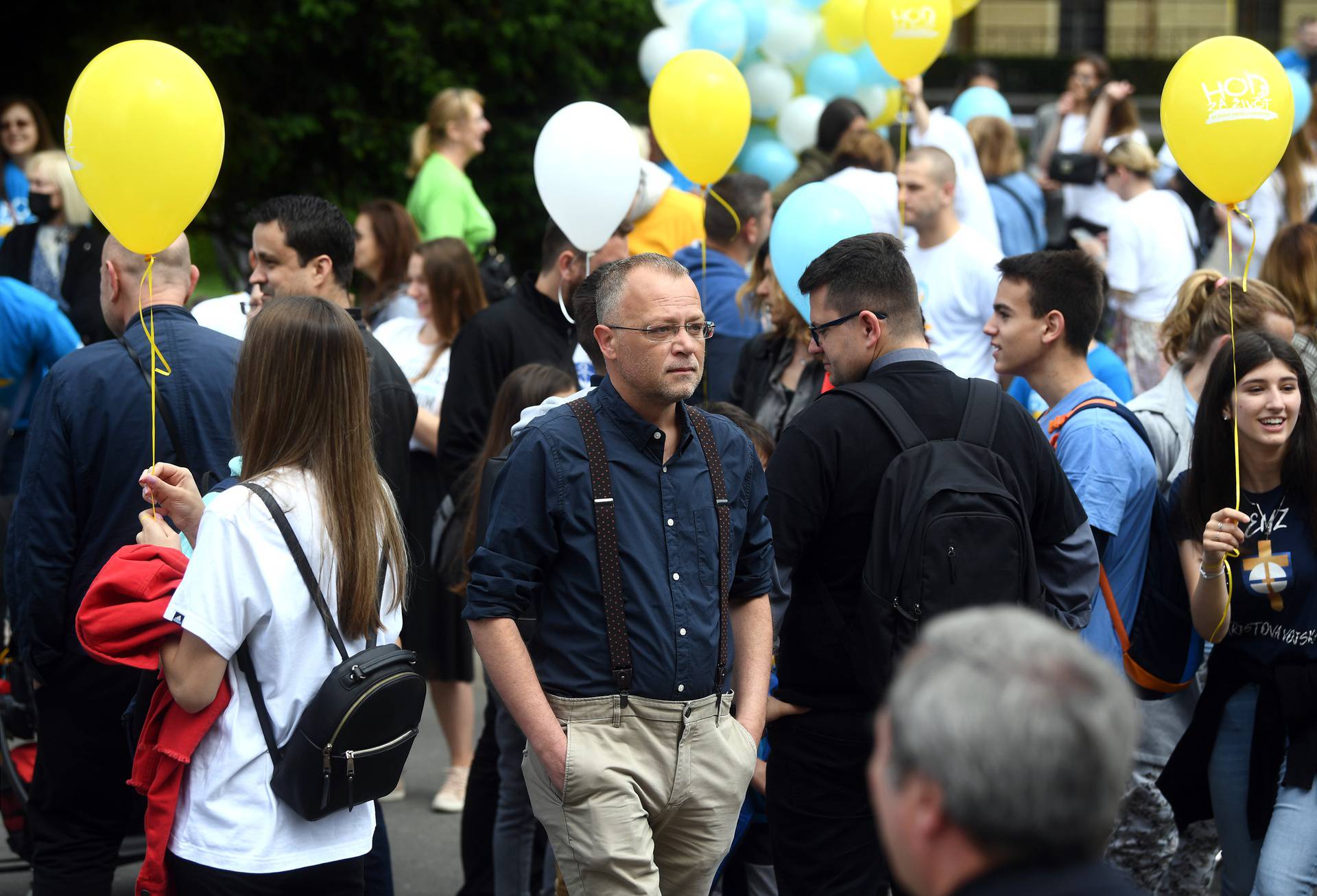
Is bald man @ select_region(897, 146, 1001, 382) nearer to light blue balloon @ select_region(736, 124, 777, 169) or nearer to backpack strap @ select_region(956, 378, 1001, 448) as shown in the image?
backpack strap @ select_region(956, 378, 1001, 448)

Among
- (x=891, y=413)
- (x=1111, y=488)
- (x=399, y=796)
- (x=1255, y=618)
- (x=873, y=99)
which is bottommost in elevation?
(x=399, y=796)

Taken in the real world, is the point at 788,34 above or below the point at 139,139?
above

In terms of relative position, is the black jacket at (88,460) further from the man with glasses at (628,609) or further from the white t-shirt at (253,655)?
the man with glasses at (628,609)

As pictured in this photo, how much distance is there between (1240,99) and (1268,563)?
1375 millimetres

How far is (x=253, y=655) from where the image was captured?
3012 mm

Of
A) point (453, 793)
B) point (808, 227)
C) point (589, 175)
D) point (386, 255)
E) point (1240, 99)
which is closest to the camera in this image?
point (1240, 99)

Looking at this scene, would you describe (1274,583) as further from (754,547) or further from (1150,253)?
(1150,253)

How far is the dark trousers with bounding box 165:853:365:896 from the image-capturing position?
2.99m

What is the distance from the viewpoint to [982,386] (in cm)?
356

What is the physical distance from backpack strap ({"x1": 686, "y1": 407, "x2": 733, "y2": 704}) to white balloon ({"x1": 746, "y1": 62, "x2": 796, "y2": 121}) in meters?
7.43

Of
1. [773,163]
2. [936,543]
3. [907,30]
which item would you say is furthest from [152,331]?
[773,163]

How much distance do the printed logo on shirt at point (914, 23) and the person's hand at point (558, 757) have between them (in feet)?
14.2

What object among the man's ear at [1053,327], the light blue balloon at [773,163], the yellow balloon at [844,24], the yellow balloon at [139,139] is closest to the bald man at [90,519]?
the yellow balloon at [139,139]

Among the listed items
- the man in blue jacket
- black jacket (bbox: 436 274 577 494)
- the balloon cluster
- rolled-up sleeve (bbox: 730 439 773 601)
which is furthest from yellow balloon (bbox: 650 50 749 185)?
the balloon cluster
